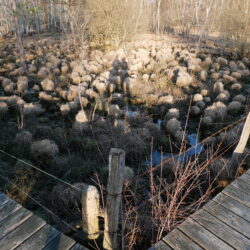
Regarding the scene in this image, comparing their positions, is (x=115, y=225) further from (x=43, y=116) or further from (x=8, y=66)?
(x=8, y=66)

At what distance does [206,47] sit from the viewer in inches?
645

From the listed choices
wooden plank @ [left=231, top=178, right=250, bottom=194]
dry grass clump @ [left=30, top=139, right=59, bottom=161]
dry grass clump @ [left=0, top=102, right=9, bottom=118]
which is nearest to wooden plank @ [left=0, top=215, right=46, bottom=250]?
dry grass clump @ [left=30, top=139, right=59, bottom=161]

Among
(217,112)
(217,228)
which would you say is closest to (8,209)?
(217,228)

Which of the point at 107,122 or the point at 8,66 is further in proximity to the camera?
the point at 8,66

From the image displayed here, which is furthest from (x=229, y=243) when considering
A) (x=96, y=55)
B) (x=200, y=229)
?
(x=96, y=55)

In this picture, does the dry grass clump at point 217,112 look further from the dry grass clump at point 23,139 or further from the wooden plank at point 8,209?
the wooden plank at point 8,209

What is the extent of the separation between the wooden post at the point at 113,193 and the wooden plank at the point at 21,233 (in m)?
0.83

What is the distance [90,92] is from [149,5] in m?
23.5

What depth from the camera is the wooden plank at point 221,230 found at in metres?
2.62

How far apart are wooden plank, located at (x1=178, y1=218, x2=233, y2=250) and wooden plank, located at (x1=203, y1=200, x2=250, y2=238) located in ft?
0.95

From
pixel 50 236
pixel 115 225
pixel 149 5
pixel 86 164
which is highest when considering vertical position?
pixel 149 5

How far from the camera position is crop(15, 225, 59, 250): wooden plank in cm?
251

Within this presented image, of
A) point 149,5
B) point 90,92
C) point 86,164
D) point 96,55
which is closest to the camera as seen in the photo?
point 86,164

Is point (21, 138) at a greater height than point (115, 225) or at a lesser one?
lesser
